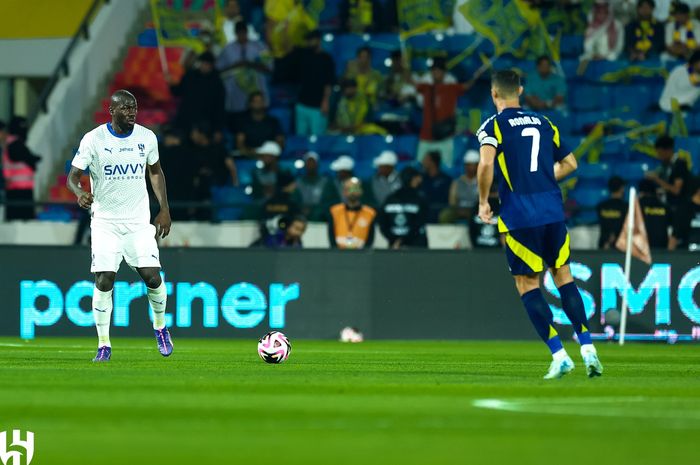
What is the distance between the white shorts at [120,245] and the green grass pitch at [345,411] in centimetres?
84

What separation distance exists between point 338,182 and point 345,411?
44.9ft

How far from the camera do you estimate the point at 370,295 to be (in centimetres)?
2003

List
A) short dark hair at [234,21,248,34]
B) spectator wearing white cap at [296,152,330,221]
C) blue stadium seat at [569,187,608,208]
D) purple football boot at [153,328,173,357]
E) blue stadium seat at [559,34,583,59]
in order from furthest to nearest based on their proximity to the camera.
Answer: blue stadium seat at [559,34,583,59] → short dark hair at [234,21,248,34] → blue stadium seat at [569,187,608,208] → spectator wearing white cap at [296,152,330,221] → purple football boot at [153,328,173,357]

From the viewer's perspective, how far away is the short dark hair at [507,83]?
11.1 metres

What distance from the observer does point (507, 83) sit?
11.1 metres

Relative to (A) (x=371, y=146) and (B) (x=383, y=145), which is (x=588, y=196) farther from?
(A) (x=371, y=146)

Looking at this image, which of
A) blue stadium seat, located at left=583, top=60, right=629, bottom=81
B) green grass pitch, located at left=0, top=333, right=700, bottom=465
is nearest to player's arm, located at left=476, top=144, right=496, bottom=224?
green grass pitch, located at left=0, top=333, right=700, bottom=465

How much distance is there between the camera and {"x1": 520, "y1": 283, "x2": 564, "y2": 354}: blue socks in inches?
434

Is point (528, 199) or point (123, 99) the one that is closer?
point (528, 199)

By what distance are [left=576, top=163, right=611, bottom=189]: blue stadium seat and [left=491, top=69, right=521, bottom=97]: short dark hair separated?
12424 mm

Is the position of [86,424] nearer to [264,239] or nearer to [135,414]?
[135,414]

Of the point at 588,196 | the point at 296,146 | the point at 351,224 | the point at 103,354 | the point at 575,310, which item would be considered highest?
the point at 296,146

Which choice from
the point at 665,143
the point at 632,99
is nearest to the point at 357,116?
the point at 632,99

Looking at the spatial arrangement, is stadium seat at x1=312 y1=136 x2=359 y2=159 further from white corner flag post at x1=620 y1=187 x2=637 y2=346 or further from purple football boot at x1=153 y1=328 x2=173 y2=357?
purple football boot at x1=153 y1=328 x2=173 y2=357
